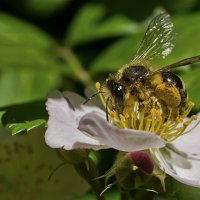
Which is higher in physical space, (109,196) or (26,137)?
(26,137)

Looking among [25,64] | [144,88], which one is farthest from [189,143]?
[25,64]

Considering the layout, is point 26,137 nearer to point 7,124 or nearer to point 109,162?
point 7,124

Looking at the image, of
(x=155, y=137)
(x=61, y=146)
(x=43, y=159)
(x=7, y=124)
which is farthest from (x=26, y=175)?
(x=155, y=137)

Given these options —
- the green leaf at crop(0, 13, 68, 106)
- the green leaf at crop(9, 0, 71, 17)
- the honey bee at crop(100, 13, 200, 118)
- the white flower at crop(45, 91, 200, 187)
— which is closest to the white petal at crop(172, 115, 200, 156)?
the white flower at crop(45, 91, 200, 187)

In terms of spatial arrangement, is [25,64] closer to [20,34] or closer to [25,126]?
[20,34]

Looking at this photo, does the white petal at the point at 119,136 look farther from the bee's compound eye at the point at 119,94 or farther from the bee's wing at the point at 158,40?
the bee's wing at the point at 158,40

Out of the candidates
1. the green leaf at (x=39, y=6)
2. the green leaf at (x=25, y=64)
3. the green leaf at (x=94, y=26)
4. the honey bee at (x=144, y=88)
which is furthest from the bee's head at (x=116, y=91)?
the green leaf at (x=39, y=6)

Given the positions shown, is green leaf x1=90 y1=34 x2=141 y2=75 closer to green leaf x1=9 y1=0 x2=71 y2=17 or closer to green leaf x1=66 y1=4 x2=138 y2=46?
green leaf x1=66 y1=4 x2=138 y2=46
